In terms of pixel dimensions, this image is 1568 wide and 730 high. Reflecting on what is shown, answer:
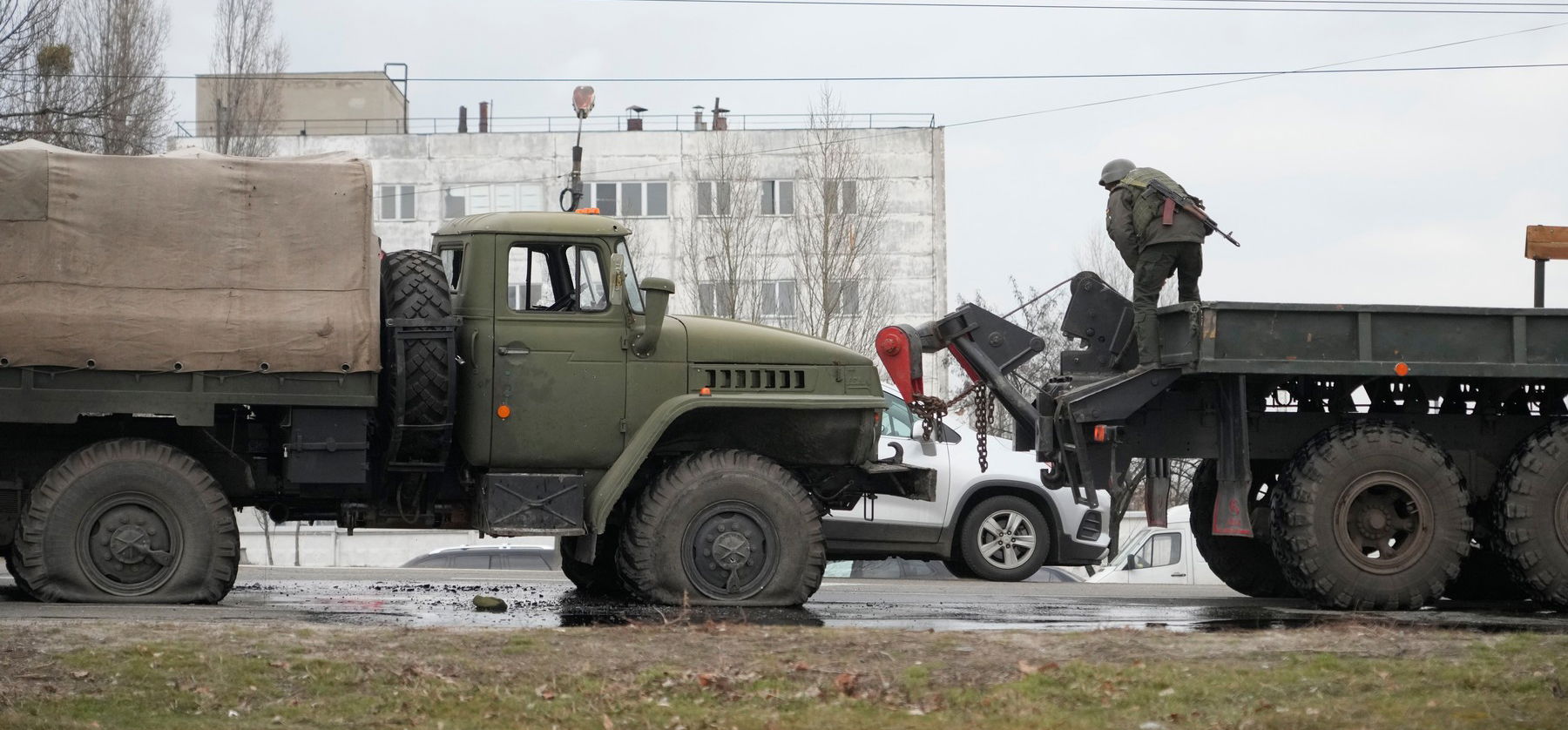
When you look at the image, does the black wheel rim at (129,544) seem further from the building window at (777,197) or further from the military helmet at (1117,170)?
the building window at (777,197)

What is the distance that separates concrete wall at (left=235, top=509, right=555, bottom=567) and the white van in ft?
29.6

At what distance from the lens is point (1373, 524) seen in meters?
11.0

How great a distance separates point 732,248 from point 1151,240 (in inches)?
1189

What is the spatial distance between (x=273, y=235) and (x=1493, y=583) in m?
8.71

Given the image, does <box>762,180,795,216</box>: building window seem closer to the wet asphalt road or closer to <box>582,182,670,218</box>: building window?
<box>582,182,670,218</box>: building window

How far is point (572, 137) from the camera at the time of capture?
51562 mm

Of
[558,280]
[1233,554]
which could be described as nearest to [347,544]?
[558,280]

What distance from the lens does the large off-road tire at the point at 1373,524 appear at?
1085cm

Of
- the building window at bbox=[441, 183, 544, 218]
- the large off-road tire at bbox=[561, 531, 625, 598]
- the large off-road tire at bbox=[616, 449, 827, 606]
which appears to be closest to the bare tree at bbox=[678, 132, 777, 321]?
the building window at bbox=[441, 183, 544, 218]

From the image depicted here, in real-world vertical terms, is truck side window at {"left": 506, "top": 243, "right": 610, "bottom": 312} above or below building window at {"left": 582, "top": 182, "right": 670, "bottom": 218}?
below

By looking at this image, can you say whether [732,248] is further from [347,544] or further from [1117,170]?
[1117,170]

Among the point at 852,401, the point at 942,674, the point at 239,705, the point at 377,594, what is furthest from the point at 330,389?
the point at 942,674

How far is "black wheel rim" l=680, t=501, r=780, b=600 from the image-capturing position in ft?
35.2

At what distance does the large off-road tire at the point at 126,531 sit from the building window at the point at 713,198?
3169cm
